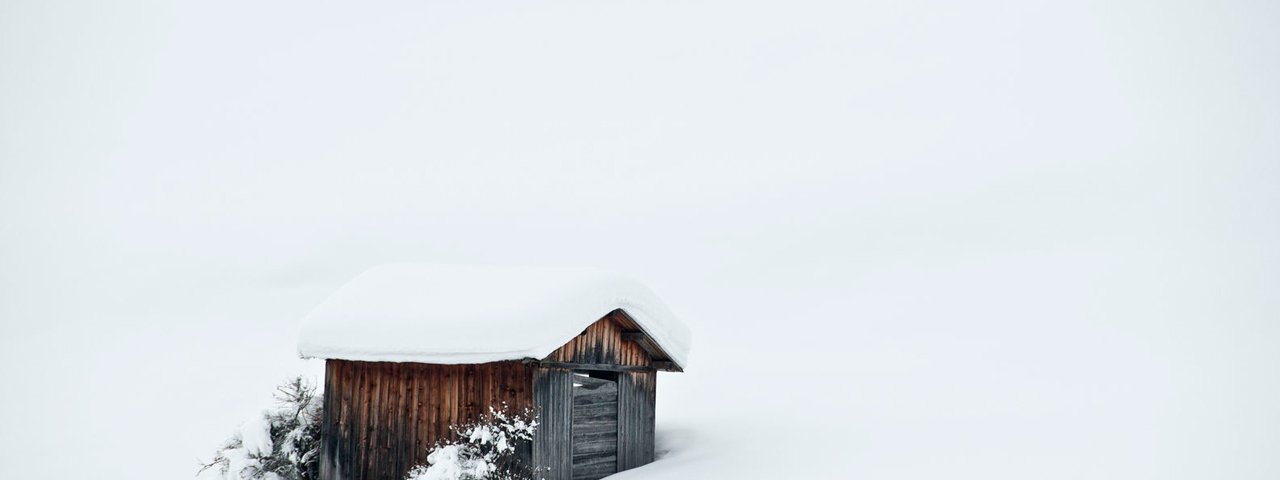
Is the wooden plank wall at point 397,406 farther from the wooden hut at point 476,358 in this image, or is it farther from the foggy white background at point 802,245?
the foggy white background at point 802,245

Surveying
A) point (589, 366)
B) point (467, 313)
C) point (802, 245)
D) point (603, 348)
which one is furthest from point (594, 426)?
point (802, 245)

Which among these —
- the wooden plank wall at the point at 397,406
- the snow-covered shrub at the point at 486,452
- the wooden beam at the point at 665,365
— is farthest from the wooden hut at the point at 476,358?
the wooden beam at the point at 665,365

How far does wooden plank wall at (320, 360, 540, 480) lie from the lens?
51.9 ft

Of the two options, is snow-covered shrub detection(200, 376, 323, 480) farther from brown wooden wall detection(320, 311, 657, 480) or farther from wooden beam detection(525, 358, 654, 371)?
wooden beam detection(525, 358, 654, 371)

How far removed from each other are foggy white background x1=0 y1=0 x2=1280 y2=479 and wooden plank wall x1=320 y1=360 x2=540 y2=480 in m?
3.11

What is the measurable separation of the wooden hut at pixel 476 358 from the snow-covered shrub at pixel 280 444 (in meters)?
0.49

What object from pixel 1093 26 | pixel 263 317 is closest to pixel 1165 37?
pixel 1093 26

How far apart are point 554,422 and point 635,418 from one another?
245 cm

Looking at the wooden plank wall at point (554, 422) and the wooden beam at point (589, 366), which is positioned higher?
the wooden beam at point (589, 366)

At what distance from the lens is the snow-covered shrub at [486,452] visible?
15.1m

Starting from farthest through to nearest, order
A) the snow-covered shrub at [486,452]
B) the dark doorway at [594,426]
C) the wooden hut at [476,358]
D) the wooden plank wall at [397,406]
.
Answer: the dark doorway at [594,426]
the wooden plank wall at [397,406]
the wooden hut at [476,358]
the snow-covered shrub at [486,452]

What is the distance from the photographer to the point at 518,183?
99.2 metres

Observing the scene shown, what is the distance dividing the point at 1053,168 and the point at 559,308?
57491 mm

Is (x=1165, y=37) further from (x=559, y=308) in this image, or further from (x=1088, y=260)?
(x=559, y=308)
